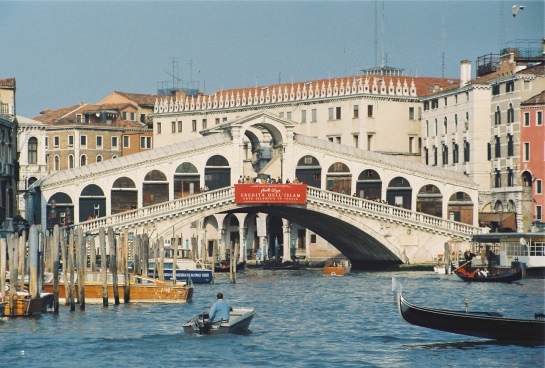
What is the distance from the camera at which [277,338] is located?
3105cm

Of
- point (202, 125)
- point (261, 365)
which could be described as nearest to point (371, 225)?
point (202, 125)

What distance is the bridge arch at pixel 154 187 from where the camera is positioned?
187 feet

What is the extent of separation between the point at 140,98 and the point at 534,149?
33.9 m

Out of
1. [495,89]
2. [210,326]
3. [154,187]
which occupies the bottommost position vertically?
[210,326]

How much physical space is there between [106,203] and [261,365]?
99.6 ft

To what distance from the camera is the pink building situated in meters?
60.2

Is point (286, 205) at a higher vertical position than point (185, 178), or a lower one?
lower

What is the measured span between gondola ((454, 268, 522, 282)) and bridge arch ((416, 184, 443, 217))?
29.0 feet

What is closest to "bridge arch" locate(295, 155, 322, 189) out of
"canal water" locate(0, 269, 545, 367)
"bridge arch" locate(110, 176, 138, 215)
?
"bridge arch" locate(110, 176, 138, 215)

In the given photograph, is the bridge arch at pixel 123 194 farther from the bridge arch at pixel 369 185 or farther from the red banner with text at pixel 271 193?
the bridge arch at pixel 369 185

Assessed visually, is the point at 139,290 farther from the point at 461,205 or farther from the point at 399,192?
the point at 461,205

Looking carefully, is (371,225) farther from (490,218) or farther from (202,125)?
(202,125)

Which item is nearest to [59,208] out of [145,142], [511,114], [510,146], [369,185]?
[369,185]

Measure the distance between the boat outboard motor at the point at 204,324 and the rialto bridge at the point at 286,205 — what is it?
2334 centimetres
